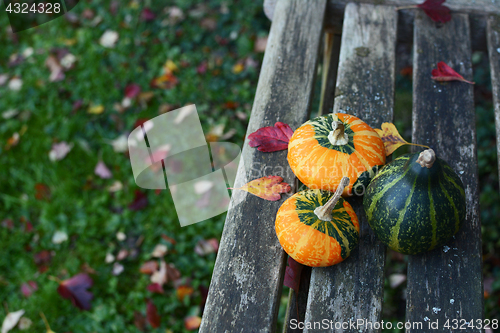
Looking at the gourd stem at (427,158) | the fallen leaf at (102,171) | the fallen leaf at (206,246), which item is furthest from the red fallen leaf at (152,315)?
the gourd stem at (427,158)

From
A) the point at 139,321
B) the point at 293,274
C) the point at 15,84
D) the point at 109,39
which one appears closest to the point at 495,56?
the point at 293,274

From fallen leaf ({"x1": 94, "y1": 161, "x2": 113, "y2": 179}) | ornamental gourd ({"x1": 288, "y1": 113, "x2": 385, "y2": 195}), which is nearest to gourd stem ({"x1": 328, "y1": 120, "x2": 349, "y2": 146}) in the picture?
ornamental gourd ({"x1": 288, "y1": 113, "x2": 385, "y2": 195})

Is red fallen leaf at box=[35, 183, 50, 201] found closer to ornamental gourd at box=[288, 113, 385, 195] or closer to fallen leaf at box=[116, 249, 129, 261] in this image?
fallen leaf at box=[116, 249, 129, 261]

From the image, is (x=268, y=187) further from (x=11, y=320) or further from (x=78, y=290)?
(x=11, y=320)

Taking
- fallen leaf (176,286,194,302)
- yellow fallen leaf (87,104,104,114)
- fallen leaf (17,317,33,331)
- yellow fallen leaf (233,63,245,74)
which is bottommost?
fallen leaf (176,286,194,302)

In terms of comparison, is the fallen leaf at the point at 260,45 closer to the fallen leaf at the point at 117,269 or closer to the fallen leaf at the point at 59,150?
the fallen leaf at the point at 59,150
